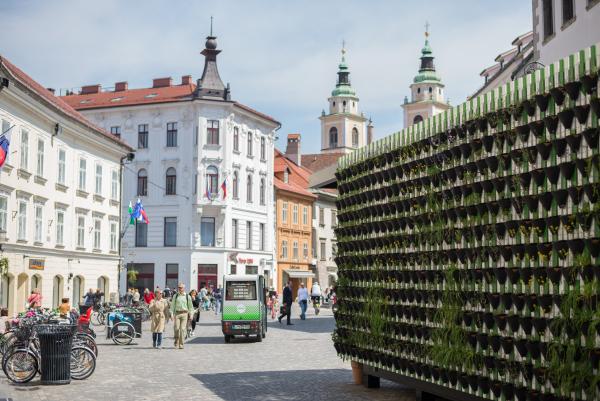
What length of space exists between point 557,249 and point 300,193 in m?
65.0

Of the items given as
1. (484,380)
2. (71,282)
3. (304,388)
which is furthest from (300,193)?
(484,380)

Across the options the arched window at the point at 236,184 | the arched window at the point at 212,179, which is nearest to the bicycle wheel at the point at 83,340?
the arched window at the point at 212,179

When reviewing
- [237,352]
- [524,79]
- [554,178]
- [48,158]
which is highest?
[48,158]

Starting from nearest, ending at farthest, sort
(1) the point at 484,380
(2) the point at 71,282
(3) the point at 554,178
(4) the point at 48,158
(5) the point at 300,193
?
1. (3) the point at 554,178
2. (1) the point at 484,380
3. (4) the point at 48,158
4. (2) the point at 71,282
5. (5) the point at 300,193

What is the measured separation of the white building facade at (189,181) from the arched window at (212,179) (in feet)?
0.24

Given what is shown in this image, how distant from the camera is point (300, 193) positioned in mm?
73125

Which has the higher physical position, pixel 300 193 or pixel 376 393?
pixel 300 193

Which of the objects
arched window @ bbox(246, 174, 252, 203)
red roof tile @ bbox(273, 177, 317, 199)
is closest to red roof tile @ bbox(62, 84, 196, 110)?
arched window @ bbox(246, 174, 252, 203)

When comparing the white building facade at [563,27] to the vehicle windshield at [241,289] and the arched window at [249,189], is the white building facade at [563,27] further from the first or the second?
the arched window at [249,189]

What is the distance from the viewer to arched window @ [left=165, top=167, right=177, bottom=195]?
200ft

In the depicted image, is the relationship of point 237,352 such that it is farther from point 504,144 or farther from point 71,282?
point 71,282

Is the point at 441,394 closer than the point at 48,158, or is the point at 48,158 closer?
the point at 441,394

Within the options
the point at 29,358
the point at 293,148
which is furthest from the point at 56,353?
the point at 293,148

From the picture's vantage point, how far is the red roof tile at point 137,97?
2436 inches
